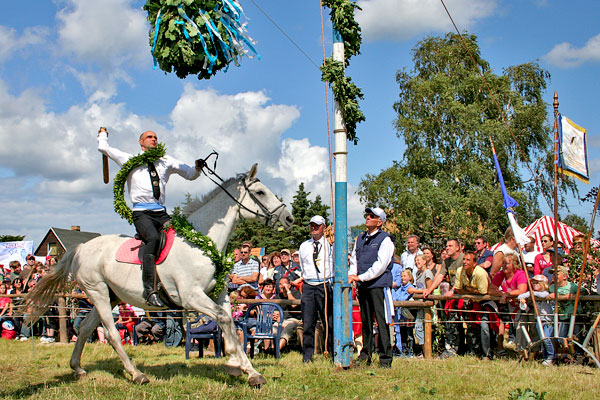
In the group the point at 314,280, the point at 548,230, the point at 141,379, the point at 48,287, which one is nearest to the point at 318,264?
the point at 314,280

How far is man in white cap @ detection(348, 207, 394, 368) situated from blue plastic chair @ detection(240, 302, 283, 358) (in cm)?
188

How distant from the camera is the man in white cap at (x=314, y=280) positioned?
343 inches

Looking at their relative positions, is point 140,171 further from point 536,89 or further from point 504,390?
point 536,89

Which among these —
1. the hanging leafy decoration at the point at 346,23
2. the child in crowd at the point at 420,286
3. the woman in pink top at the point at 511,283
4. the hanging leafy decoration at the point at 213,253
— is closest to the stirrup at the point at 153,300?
the hanging leafy decoration at the point at 213,253

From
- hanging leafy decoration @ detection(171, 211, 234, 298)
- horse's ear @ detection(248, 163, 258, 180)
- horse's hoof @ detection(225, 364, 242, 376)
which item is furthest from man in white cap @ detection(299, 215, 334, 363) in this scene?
horse's hoof @ detection(225, 364, 242, 376)

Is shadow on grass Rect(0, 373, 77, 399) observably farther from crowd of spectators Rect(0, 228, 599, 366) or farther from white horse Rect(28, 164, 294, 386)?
crowd of spectators Rect(0, 228, 599, 366)

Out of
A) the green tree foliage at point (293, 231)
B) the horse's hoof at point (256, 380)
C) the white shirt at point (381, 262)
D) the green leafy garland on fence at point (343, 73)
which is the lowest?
the horse's hoof at point (256, 380)

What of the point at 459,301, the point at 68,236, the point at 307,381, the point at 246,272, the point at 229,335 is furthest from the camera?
the point at 68,236

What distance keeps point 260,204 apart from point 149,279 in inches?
67.1

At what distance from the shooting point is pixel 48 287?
8.13m

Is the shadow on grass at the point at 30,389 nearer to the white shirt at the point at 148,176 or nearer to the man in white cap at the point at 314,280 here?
the white shirt at the point at 148,176

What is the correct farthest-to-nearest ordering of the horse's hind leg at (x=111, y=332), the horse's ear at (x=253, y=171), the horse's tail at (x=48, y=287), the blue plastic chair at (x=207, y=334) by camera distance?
the blue plastic chair at (x=207, y=334)
the horse's tail at (x=48, y=287)
the horse's ear at (x=253, y=171)
the horse's hind leg at (x=111, y=332)

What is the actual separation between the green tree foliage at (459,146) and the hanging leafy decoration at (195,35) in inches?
930

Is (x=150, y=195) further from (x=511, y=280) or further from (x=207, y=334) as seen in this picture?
(x=511, y=280)
